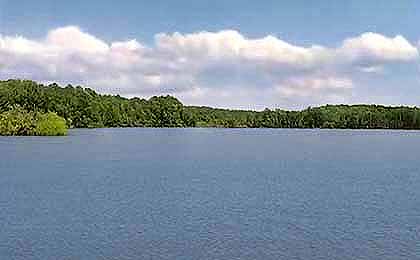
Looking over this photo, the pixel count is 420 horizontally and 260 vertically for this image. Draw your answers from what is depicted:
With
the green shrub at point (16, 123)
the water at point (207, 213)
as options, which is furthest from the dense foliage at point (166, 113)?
the water at point (207, 213)

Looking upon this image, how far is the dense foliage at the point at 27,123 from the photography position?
214 feet

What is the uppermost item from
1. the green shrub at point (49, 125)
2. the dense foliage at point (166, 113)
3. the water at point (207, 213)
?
the dense foliage at point (166, 113)

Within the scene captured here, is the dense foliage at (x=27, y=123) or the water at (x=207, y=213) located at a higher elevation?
the dense foliage at (x=27, y=123)

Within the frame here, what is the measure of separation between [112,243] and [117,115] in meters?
112

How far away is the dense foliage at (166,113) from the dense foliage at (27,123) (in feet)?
55.8

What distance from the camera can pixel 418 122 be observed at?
113688 millimetres

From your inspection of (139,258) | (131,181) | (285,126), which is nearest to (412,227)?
(139,258)

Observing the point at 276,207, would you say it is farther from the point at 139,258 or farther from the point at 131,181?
the point at 131,181

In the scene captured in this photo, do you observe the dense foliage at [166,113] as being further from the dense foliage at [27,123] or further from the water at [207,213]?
the water at [207,213]

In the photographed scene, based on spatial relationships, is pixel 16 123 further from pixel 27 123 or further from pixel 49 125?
pixel 49 125

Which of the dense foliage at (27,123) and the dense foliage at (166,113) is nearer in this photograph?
the dense foliage at (27,123)

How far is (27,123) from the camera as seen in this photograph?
216 ft

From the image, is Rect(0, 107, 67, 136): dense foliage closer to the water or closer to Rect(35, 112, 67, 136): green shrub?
Rect(35, 112, 67, 136): green shrub

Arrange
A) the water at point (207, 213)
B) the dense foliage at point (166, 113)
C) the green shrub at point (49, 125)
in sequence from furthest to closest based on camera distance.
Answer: the dense foliage at point (166, 113) < the green shrub at point (49, 125) < the water at point (207, 213)
